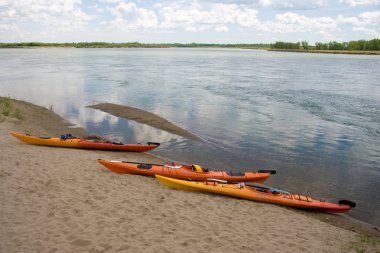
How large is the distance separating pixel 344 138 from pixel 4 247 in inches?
612

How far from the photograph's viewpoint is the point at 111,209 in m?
7.49

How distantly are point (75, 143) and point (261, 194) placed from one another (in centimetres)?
749

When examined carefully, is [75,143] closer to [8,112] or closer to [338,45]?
[8,112]

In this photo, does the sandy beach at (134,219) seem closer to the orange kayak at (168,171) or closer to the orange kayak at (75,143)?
the orange kayak at (168,171)

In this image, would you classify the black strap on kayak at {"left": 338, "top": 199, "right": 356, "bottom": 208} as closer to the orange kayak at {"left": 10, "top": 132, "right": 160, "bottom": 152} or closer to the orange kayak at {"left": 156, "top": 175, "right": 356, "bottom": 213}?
the orange kayak at {"left": 156, "top": 175, "right": 356, "bottom": 213}

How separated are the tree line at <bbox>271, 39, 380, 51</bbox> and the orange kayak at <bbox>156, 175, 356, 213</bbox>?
11833cm

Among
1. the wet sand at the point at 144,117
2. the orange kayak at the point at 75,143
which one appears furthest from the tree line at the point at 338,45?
the orange kayak at the point at 75,143

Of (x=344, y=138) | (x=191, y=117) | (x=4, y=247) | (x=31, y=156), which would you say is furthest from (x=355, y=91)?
(x=4, y=247)

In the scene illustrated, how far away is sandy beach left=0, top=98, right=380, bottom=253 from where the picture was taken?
6.09 meters

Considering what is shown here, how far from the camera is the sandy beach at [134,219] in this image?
6.09 metres

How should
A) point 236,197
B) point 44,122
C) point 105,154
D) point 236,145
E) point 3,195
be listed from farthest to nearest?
A: point 44,122
point 236,145
point 105,154
point 236,197
point 3,195

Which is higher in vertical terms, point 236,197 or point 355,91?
point 355,91

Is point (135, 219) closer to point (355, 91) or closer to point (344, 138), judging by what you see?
point (344, 138)

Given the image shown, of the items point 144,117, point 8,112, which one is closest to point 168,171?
point 144,117
